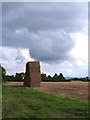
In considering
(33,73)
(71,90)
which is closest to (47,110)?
(71,90)

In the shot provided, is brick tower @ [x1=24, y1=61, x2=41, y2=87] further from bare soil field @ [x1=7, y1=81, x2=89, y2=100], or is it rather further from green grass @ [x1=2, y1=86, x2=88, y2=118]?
green grass @ [x1=2, y1=86, x2=88, y2=118]

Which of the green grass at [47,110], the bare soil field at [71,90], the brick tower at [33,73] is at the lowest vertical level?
the green grass at [47,110]

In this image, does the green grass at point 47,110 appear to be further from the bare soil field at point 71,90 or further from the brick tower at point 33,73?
the brick tower at point 33,73

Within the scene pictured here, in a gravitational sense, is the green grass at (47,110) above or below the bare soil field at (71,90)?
below

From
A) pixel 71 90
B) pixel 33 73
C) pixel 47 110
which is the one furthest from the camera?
pixel 33 73

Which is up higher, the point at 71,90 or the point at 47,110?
the point at 71,90

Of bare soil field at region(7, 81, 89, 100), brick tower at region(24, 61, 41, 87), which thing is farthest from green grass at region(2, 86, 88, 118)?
brick tower at region(24, 61, 41, 87)

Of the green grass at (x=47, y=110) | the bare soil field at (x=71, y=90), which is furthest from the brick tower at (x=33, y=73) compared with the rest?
the green grass at (x=47, y=110)

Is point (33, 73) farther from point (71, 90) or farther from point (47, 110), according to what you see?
point (47, 110)

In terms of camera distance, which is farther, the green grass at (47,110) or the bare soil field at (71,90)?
the bare soil field at (71,90)

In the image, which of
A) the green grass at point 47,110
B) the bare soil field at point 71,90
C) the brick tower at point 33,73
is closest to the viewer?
the green grass at point 47,110

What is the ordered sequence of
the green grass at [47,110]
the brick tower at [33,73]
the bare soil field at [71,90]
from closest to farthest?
1. the green grass at [47,110]
2. the bare soil field at [71,90]
3. the brick tower at [33,73]

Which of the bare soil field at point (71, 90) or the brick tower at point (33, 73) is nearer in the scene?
the bare soil field at point (71, 90)

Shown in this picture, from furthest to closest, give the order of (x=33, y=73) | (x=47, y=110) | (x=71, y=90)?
(x=33, y=73) → (x=71, y=90) → (x=47, y=110)
